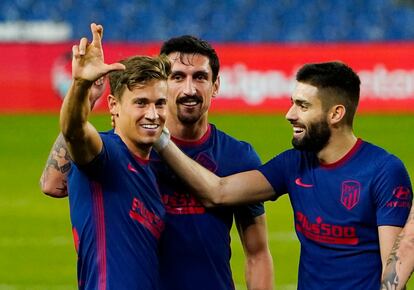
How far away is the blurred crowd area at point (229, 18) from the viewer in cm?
2533

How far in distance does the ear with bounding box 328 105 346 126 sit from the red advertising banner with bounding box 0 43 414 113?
15.7m

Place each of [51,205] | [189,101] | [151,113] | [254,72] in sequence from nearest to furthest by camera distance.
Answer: [151,113], [189,101], [51,205], [254,72]

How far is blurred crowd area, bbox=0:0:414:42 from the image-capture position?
2533 centimetres

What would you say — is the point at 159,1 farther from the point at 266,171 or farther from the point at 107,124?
the point at 266,171

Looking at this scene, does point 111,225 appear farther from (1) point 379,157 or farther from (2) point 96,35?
(1) point 379,157

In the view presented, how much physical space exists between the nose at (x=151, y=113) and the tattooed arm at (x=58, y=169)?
54cm

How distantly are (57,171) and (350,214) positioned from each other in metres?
1.48

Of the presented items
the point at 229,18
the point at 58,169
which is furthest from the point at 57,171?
the point at 229,18

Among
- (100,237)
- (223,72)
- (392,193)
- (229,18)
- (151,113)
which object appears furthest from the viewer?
(229,18)

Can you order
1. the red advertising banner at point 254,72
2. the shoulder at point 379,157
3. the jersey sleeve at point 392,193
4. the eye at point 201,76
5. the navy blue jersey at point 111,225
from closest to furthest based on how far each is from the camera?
the navy blue jersey at point 111,225 < the jersey sleeve at point 392,193 < the shoulder at point 379,157 < the eye at point 201,76 < the red advertising banner at point 254,72

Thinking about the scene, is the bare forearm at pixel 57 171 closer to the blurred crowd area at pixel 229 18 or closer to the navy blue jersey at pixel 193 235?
the navy blue jersey at pixel 193 235

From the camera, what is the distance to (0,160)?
1855 centimetres

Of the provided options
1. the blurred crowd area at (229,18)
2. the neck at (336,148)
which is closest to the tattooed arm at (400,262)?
the neck at (336,148)

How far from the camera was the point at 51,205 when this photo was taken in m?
15.6
